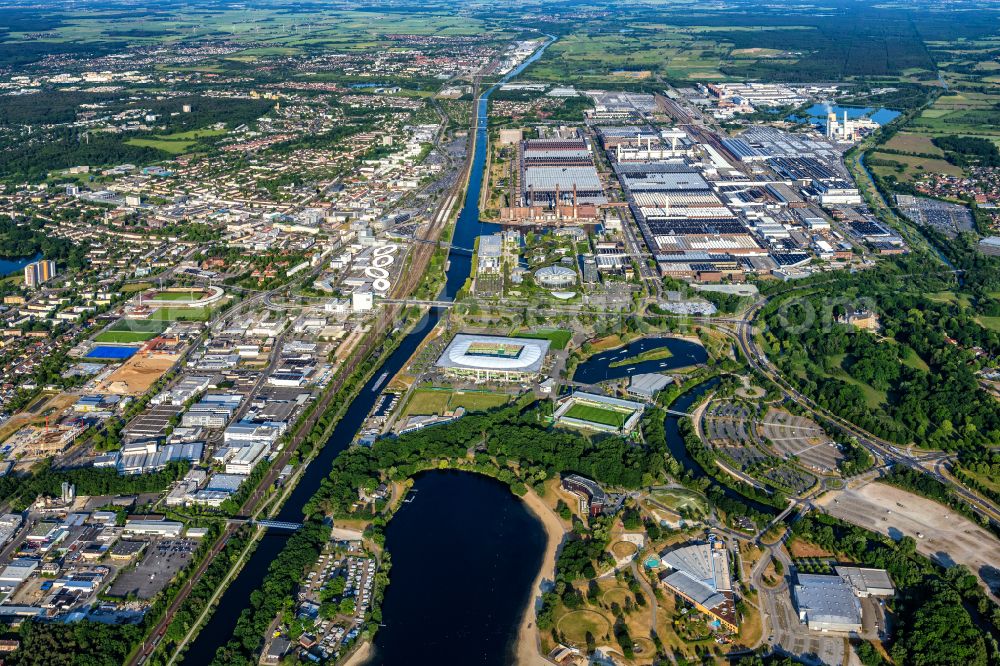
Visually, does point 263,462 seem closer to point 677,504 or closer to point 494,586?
point 494,586

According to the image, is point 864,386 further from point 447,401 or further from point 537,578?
point 537,578

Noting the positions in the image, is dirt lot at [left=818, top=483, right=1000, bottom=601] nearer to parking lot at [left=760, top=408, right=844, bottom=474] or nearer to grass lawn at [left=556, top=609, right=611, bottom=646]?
parking lot at [left=760, top=408, right=844, bottom=474]

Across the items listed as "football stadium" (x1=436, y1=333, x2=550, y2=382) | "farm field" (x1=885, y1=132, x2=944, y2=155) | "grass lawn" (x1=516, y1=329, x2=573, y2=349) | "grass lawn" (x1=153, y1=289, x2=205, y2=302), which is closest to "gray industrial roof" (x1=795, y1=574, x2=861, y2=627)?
"football stadium" (x1=436, y1=333, x2=550, y2=382)

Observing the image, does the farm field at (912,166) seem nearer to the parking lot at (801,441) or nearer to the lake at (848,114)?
the lake at (848,114)

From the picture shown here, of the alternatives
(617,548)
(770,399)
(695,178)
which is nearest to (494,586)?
(617,548)

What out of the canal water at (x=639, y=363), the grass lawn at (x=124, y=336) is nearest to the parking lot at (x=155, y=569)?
the grass lawn at (x=124, y=336)
